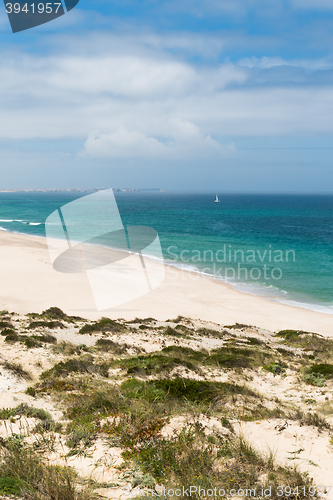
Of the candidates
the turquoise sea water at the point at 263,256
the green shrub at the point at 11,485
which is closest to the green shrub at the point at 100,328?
the green shrub at the point at 11,485

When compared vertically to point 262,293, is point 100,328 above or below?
above

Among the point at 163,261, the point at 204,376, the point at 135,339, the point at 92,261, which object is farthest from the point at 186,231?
the point at 204,376

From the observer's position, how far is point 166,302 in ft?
88.9

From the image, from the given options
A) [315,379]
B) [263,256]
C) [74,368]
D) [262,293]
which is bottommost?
[262,293]

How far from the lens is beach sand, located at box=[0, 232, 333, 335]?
23141 millimetres

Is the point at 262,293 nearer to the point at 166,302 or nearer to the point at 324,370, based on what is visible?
the point at 166,302

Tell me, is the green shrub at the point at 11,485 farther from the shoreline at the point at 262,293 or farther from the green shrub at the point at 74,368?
the shoreline at the point at 262,293

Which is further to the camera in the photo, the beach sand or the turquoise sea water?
the turquoise sea water

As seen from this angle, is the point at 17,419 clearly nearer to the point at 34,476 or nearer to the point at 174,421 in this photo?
the point at 34,476

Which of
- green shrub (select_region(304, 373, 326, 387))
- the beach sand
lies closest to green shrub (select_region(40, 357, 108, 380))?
green shrub (select_region(304, 373, 326, 387))

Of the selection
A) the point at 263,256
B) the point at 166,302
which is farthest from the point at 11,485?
the point at 263,256

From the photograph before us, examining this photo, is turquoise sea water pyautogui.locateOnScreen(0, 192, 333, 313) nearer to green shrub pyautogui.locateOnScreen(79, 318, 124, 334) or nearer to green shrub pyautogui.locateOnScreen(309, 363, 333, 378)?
green shrub pyautogui.locateOnScreen(309, 363, 333, 378)

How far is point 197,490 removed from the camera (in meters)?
3.68

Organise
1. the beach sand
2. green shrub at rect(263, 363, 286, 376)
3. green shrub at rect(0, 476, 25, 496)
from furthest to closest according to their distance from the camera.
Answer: the beach sand < green shrub at rect(263, 363, 286, 376) < green shrub at rect(0, 476, 25, 496)
